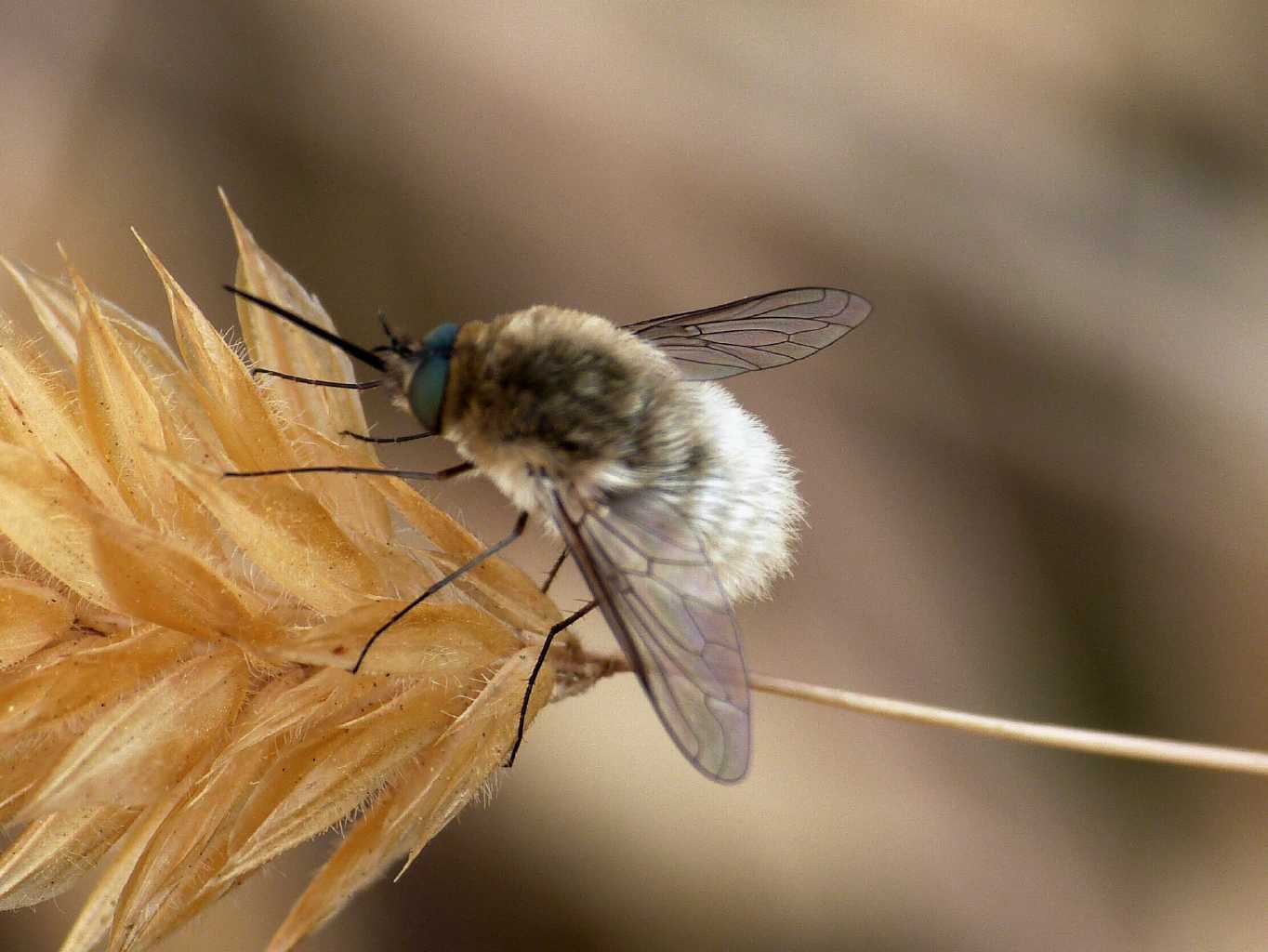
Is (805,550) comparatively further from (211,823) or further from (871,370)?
(211,823)

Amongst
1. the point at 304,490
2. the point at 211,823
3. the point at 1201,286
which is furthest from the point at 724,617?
the point at 1201,286

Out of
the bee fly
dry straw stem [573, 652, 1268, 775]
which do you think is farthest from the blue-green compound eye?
dry straw stem [573, 652, 1268, 775]

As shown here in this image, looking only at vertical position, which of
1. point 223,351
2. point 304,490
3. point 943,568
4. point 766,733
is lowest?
point 766,733

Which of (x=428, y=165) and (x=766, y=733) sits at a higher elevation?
(x=428, y=165)

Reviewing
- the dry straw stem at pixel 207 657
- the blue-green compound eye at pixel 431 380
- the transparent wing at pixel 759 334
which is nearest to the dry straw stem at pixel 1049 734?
the dry straw stem at pixel 207 657

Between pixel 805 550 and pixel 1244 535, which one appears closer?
pixel 1244 535

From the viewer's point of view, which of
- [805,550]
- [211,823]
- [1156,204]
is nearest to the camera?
[211,823]

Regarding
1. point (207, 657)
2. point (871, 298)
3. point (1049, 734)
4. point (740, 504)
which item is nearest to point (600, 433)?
point (740, 504)
